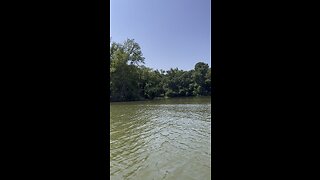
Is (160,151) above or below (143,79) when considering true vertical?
below

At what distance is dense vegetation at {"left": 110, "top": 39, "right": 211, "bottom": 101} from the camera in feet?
107

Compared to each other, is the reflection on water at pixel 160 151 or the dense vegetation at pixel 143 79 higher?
the dense vegetation at pixel 143 79

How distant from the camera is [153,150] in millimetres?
8016

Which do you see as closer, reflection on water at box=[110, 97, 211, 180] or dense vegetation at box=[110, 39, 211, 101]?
reflection on water at box=[110, 97, 211, 180]

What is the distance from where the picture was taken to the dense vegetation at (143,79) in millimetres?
32719

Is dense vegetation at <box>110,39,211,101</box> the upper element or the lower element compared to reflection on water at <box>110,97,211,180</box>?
upper

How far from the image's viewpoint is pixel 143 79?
36906mm

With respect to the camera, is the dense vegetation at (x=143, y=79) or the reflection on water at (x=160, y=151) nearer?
the reflection on water at (x=160, y=151)

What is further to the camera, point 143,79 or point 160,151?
point 143,79
